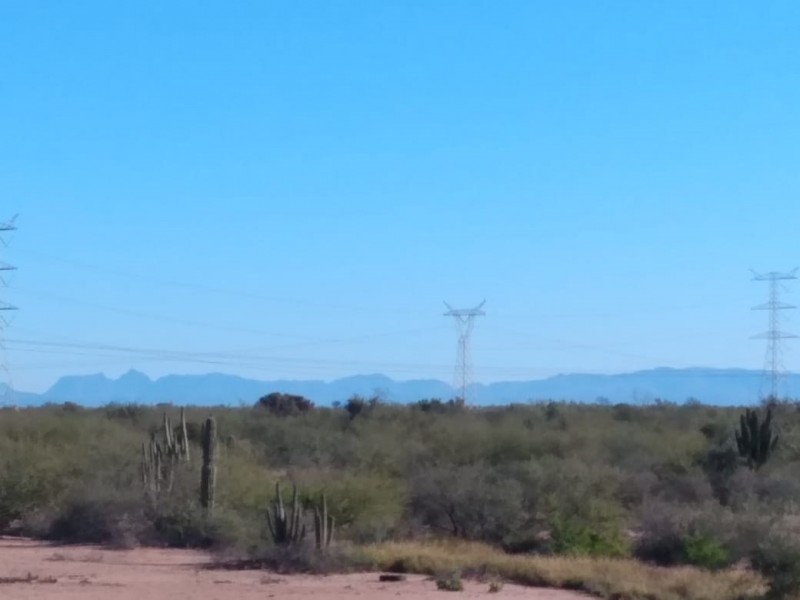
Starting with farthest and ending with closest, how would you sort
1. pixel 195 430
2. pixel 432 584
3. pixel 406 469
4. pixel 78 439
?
pixel 195 430 → pixel 78 439 → pixel 406 469 → pixel 432 584

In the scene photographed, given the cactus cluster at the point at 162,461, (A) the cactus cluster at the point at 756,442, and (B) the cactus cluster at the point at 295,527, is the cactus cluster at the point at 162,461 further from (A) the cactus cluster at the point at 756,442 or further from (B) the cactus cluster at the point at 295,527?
(A) the cactus cluster at the point at 756,442

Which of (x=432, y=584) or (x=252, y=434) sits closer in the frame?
(x=432, y=584)

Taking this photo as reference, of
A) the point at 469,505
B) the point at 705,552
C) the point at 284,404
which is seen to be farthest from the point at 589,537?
the point at 284,404

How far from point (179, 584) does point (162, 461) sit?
11.4 metres

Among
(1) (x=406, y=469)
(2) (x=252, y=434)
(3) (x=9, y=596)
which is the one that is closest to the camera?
(3) (x=9, y=596)

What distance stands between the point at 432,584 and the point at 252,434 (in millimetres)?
36338

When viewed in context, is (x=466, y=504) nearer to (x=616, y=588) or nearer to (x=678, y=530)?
(x=678, y=530)

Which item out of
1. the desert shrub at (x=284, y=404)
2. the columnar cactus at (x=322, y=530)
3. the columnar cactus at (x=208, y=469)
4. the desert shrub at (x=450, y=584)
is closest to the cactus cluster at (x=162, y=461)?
the columnar cactus at (x=208, y=469)

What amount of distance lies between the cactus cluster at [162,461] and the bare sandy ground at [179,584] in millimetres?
4449

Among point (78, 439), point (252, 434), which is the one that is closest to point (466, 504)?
point (78, 439)

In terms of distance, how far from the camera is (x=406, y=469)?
150 feet

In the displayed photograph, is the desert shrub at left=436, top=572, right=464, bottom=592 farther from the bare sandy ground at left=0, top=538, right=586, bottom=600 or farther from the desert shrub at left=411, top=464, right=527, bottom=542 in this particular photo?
the desert shrub at left=411, top=464, right=527, bottom=542

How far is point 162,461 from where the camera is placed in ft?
125

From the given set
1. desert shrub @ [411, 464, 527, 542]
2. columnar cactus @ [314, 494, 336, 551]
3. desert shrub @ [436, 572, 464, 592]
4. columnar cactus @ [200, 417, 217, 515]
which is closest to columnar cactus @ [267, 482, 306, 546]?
columnar cactus @ [314, 494, 336, 551]
